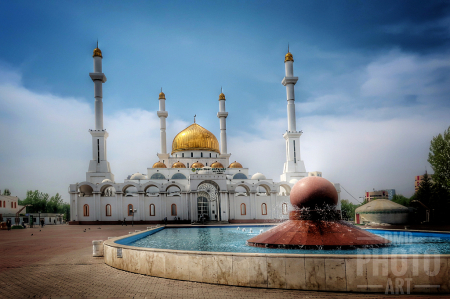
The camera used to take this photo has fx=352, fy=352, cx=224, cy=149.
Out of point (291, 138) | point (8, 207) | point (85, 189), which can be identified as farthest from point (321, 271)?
point (8, 207)

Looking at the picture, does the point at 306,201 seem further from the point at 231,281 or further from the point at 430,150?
the point at 430,150

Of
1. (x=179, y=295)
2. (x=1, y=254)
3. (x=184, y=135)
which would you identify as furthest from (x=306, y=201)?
(x=184, y=135)

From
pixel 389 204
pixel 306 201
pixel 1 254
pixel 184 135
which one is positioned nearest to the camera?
pixel 306 201

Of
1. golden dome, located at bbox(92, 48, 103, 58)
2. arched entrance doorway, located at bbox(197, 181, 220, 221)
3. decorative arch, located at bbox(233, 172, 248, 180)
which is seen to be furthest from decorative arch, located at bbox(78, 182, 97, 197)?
decorative arch, located at bbox(233, 172, 248, 180)

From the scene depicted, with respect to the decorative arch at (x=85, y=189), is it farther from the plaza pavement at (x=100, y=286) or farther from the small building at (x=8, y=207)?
the plaza pavement at (x=100, y=286)

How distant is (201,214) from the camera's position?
35562 millimetres

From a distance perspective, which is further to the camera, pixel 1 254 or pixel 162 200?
pixel 162 200

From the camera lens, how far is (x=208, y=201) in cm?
3650

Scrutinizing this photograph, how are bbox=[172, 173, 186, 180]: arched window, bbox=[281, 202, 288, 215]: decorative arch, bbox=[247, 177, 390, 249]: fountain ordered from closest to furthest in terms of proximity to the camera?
bbox=[247, 177, 390, 249]: fountain < bbox=[281, 202, 288, 215]: decorative arch < bbox=[172, 173, 186, 180]: arched window

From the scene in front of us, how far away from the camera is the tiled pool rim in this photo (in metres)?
6.12

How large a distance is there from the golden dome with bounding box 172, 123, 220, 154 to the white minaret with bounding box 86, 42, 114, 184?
37.2 feet

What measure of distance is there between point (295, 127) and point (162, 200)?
18.9 metres

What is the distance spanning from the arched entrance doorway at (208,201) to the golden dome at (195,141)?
13.5 meters

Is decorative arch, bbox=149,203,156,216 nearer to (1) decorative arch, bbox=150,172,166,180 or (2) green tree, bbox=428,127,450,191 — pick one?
(1) decorative arch, bbox=150,172,166,180
